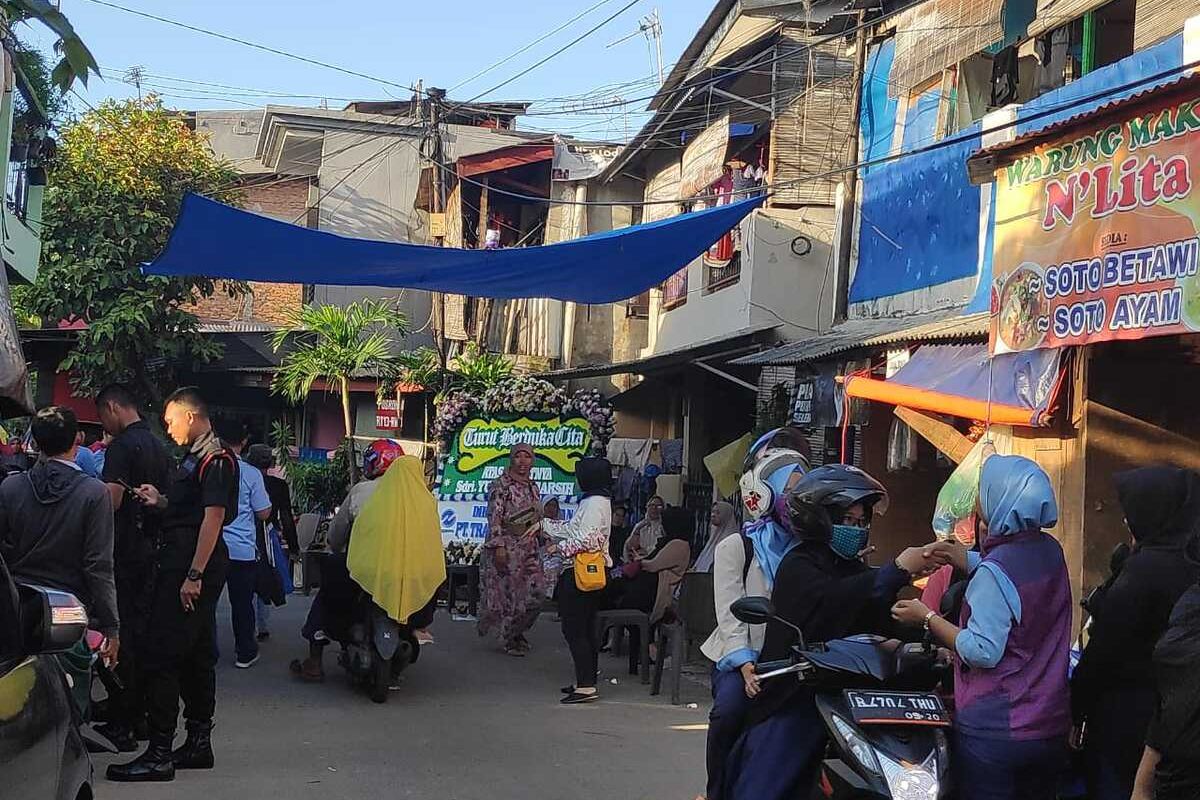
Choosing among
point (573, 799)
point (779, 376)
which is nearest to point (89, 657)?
point (573, 799)

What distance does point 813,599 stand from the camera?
4.63 metres

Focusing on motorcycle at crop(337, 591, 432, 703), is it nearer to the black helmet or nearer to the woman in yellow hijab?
the woman in yellow hijab

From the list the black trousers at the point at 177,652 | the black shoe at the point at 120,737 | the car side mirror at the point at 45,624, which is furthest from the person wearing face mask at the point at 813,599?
the black shoe at the point at 120,737

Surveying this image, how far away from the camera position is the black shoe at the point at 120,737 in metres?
7.49

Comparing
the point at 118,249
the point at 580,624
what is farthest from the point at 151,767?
the point at 118,249

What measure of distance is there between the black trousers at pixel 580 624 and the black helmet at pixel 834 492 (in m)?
5.32

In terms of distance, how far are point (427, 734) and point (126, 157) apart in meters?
17.3

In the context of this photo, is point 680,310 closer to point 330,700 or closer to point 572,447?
point 572,447

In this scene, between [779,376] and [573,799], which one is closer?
[573,799]

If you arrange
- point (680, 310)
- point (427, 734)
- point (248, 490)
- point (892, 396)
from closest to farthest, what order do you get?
point (427, 734) → point (892, 396) → point (248, 490) → point (680, 310)

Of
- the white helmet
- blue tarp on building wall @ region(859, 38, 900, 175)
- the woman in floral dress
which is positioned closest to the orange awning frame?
the woman in floral dress

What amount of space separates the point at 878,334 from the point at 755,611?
7.38m

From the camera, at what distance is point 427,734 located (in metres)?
8.40

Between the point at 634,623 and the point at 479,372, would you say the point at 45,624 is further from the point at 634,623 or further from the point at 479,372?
the point at 479,372
